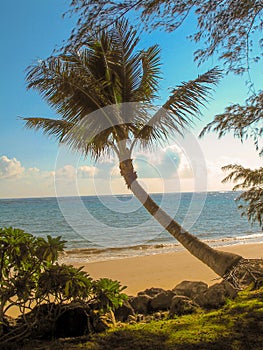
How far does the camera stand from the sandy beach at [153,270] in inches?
359

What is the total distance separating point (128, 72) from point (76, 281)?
5.07 m

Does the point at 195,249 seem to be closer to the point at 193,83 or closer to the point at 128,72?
the point at 193,83

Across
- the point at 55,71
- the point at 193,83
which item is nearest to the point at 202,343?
the point at 193,83

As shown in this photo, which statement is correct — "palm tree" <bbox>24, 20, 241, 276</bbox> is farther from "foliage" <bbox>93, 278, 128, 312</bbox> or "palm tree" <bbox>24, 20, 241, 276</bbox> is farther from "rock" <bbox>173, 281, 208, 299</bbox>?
"foliage" <bbox>93, 278, 128, 312</bbox>

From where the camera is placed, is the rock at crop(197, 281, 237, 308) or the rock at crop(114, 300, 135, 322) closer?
the rock at crop(114, 300, 135, 322)

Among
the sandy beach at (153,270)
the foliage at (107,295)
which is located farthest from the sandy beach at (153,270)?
the foliage at (107,295)

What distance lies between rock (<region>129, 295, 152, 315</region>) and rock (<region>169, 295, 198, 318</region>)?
27.2 inches

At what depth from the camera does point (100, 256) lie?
1438 cm

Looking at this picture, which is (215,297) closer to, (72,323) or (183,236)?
(183,236)

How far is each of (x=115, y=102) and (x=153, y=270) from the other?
6085 mm

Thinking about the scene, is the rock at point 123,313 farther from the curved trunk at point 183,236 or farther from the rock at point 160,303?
the curved trunk at point 183,236

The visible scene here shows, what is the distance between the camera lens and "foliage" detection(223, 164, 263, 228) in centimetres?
651

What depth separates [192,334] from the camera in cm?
338

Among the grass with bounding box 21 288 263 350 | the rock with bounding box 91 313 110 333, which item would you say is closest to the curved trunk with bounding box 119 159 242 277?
the grass with bounding box 21 288 263 350
